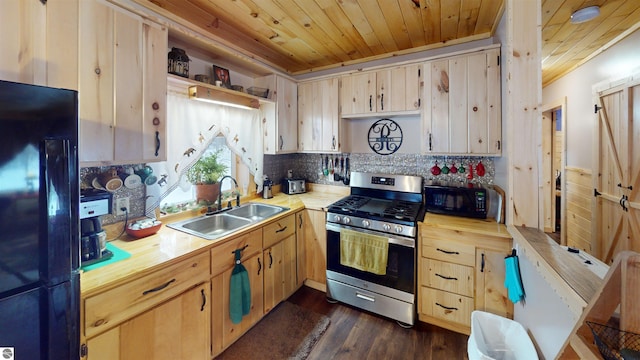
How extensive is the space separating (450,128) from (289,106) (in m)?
1.68

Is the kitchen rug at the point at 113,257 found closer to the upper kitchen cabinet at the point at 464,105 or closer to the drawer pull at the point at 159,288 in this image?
the drawer pull at the point at 159,288

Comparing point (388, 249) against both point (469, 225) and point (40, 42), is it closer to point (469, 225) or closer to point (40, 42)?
point (469, 225)

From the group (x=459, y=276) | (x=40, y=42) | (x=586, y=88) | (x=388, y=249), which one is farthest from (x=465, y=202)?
(x=40, y=42)

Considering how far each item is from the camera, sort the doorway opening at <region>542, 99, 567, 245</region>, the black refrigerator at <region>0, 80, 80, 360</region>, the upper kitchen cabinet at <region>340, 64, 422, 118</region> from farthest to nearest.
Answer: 1. the doorway opening at <region>542, 99, 567, 245</region>
2. the upper kitchen cabinet at <region>340, 64, 422, 118</region>
3. the black refrigerator at <region>0, 80, 80, 360</region>

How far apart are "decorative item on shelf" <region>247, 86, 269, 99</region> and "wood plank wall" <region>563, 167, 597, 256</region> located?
341 centimetres

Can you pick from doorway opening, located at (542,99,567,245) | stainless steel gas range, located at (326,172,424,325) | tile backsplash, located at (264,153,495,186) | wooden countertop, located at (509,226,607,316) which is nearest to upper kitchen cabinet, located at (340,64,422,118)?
tile backsplash, located at (264,153,495,186)

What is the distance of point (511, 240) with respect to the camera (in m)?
1.73

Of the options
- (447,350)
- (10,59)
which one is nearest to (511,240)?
(447,350)

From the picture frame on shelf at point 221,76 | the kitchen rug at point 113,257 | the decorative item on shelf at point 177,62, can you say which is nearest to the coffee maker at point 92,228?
the kitchen rug at point 113,257

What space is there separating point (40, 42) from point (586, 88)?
413 centimetres

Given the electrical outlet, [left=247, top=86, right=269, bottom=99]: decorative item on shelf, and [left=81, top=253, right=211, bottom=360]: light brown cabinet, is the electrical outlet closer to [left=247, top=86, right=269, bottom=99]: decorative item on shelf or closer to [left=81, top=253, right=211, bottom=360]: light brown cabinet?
[left=81, top=253, right=211, bottom=360]: light brown cabinet

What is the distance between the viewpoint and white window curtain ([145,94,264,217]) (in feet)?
6.09

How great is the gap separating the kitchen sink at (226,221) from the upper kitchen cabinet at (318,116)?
871mm

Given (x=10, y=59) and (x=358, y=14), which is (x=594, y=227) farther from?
(x=10, y=59)
